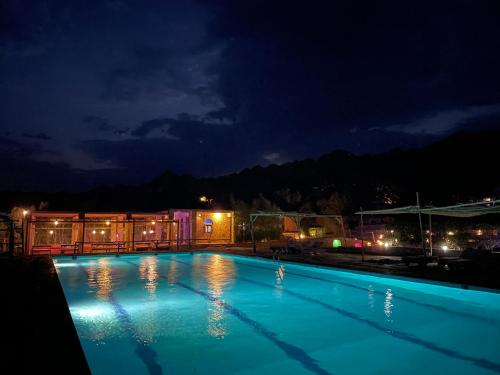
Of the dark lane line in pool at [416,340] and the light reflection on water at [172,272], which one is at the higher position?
the light reflection on water at [172,272]

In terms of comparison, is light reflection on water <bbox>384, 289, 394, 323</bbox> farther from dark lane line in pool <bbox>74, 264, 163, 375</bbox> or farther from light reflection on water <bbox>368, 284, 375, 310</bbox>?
dark lane line in pool <bbox>74, 264, 163, 375</bbox>

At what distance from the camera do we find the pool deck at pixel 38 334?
344cm

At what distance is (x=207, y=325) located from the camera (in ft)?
23.5

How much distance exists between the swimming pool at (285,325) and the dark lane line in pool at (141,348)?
0.02 metres

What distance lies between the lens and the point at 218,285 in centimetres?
1172

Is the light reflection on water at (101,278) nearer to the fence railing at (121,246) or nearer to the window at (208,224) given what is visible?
the fence railing at (121,246)

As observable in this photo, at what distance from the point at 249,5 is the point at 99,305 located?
64.8 ft

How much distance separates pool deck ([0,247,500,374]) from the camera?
3.55m

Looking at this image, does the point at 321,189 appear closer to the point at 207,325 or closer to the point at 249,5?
the point at 249,5

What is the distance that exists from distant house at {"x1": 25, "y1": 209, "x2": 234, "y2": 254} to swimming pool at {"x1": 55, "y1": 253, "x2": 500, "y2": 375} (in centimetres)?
1093

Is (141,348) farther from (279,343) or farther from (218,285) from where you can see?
(218,285)

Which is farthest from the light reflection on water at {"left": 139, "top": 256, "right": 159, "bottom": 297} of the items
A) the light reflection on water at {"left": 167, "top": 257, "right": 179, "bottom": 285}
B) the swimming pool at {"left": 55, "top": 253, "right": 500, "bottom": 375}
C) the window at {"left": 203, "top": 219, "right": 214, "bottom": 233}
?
the window at {"left": 203, "top": 219, "right": 214, "bottom": 233}

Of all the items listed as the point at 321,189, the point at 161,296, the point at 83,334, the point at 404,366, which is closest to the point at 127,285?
the point at 161,296

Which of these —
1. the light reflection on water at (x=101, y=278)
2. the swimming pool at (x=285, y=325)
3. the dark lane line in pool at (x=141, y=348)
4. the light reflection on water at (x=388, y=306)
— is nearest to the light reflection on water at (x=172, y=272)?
the swimming pool at (x=285, y=325)
